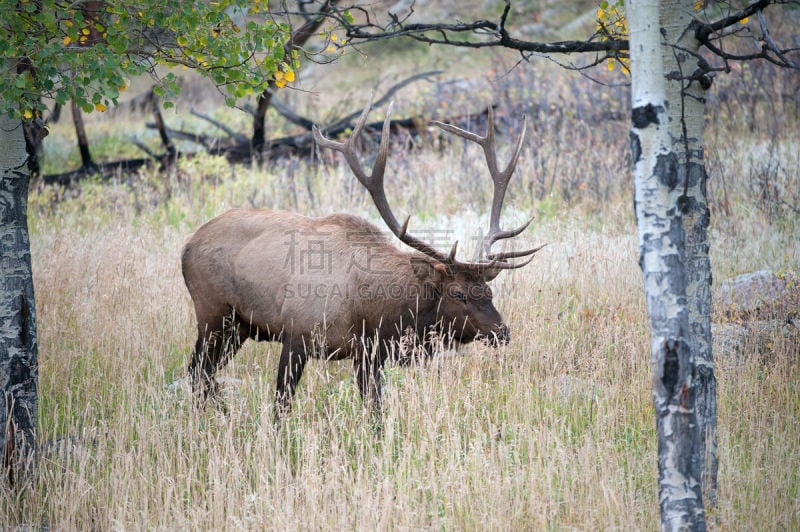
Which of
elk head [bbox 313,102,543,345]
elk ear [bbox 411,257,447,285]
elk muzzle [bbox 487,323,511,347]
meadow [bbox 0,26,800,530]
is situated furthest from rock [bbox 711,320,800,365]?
→ elk ear [bbox 411,257,447,285]

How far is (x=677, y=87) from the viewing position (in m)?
3.67

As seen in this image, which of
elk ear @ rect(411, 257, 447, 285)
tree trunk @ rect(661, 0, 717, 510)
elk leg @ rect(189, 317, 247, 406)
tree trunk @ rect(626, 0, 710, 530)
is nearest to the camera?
tree trunk @ rect(626, 0, 710, 530)

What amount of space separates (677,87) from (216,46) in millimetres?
2827

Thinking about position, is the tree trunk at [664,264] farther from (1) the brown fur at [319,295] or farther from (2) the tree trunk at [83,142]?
(2) the tree trunk at [83,142]

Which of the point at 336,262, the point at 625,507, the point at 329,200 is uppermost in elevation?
the point at 329,200

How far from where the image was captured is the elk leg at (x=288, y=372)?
5.48 metres

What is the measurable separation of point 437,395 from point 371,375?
1.67 feet

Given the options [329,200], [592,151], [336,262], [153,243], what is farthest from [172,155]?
[336,262]

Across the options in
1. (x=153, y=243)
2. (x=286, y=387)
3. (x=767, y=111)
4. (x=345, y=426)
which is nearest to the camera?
(x=345, y=426)

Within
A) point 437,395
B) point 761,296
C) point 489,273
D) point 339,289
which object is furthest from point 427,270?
point 761,296

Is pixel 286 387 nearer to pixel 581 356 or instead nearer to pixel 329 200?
pixel 581 356

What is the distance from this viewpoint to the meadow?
4160 millimetres

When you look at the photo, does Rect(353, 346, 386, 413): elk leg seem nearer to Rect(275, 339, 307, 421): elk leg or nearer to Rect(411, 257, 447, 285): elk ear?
Rect(275, 339, 307, 421): elk leg

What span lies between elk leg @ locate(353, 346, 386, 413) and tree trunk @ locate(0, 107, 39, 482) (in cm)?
222
